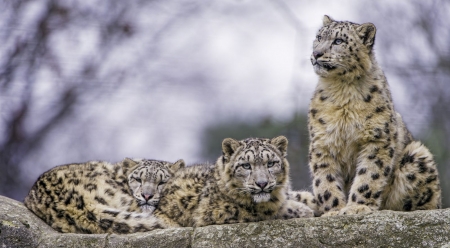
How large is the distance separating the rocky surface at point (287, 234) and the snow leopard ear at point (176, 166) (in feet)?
4.38

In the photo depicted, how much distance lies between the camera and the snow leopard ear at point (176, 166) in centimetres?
789

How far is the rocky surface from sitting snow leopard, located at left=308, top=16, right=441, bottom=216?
620 mm

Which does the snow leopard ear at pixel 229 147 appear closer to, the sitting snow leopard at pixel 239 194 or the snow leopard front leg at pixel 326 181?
the sitting snow leopard at pixel 239 194

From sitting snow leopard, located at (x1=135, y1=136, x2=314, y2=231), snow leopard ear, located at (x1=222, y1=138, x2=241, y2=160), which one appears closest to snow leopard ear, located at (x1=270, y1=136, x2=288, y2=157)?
sitting snow leopard, located at (x1=135, y1=136, x2=314, y2=231)

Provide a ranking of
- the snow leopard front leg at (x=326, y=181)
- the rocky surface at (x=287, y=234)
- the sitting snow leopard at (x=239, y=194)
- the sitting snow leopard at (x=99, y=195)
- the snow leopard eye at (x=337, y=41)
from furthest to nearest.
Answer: the snow leopard eye at (x=337, y=41), the snow leopard front leg at (x=326, y=181), the sitting snow leopard at (x=99, y=195), the sitting snow leopard at (x=239, y=194), the rocky surface at (x=287, y=234)

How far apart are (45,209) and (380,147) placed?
279 centimetres

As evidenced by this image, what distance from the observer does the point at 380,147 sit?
7137 mm

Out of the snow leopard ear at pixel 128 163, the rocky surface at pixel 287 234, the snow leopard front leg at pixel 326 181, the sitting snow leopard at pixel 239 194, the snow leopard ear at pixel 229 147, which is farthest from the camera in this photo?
the snow leopard ear at pixel 128 163

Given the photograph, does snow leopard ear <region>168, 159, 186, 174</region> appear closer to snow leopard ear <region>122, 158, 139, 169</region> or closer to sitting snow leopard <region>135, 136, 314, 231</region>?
snow leopard ear <region>122, 158, 139, 169</region>

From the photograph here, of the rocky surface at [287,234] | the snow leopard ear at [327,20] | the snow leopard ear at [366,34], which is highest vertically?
the snow leopard ear at [327,20]

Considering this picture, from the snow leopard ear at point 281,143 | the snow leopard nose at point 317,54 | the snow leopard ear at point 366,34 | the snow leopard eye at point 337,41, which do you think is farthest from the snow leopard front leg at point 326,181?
the snow leopard ear at point 366,34

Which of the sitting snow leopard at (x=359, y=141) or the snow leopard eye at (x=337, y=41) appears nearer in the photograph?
the sitting snow leopard at (x=359, y=141)

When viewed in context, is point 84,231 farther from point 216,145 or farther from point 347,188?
point 216,145

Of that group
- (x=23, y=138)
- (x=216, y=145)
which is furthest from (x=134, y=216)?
→ (x=216, y=145)
